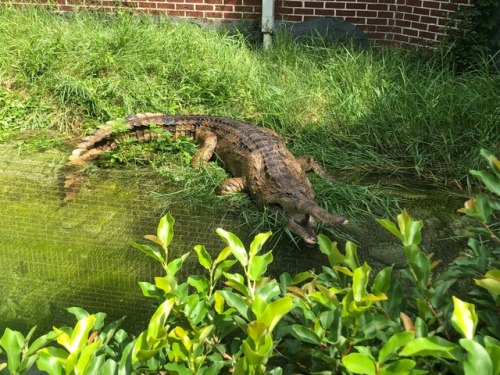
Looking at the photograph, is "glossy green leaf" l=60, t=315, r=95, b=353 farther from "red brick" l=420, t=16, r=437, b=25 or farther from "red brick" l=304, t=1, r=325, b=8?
"red brick" l=304, t=1, r=325, b=8

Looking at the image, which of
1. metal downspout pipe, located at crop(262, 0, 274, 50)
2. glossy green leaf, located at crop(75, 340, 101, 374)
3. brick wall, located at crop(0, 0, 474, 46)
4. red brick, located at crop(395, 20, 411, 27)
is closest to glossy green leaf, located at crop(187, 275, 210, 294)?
glossy green leaf, located at crop(75, 340, 101, 374)

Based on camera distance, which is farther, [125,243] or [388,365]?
[125,243]

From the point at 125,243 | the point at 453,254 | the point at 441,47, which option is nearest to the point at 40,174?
the point at 125,243

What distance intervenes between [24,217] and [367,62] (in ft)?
11.7

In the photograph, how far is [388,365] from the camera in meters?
1.07

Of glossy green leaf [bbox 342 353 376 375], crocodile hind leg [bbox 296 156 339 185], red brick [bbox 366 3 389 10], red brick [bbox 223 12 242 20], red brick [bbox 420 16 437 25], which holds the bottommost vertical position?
crocodile hind leg [bbox 296 156 339 185]

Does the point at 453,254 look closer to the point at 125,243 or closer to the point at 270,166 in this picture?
the point at 270,166

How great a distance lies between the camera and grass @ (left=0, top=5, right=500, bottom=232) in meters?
4.34

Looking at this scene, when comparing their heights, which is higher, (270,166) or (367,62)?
(367,62)

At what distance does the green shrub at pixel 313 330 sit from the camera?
1057 millimetres

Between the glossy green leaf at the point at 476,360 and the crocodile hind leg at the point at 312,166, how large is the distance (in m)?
3.17

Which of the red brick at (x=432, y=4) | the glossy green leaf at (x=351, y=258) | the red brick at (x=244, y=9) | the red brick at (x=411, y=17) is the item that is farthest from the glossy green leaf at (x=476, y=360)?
the red brick at (x=244, y=9)

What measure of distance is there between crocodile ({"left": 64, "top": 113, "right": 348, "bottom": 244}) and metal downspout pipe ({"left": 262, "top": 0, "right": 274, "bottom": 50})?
213 cm

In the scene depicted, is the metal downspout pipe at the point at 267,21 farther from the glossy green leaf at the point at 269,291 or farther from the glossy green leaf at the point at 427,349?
the glossy green leaf at the point at 427,349
